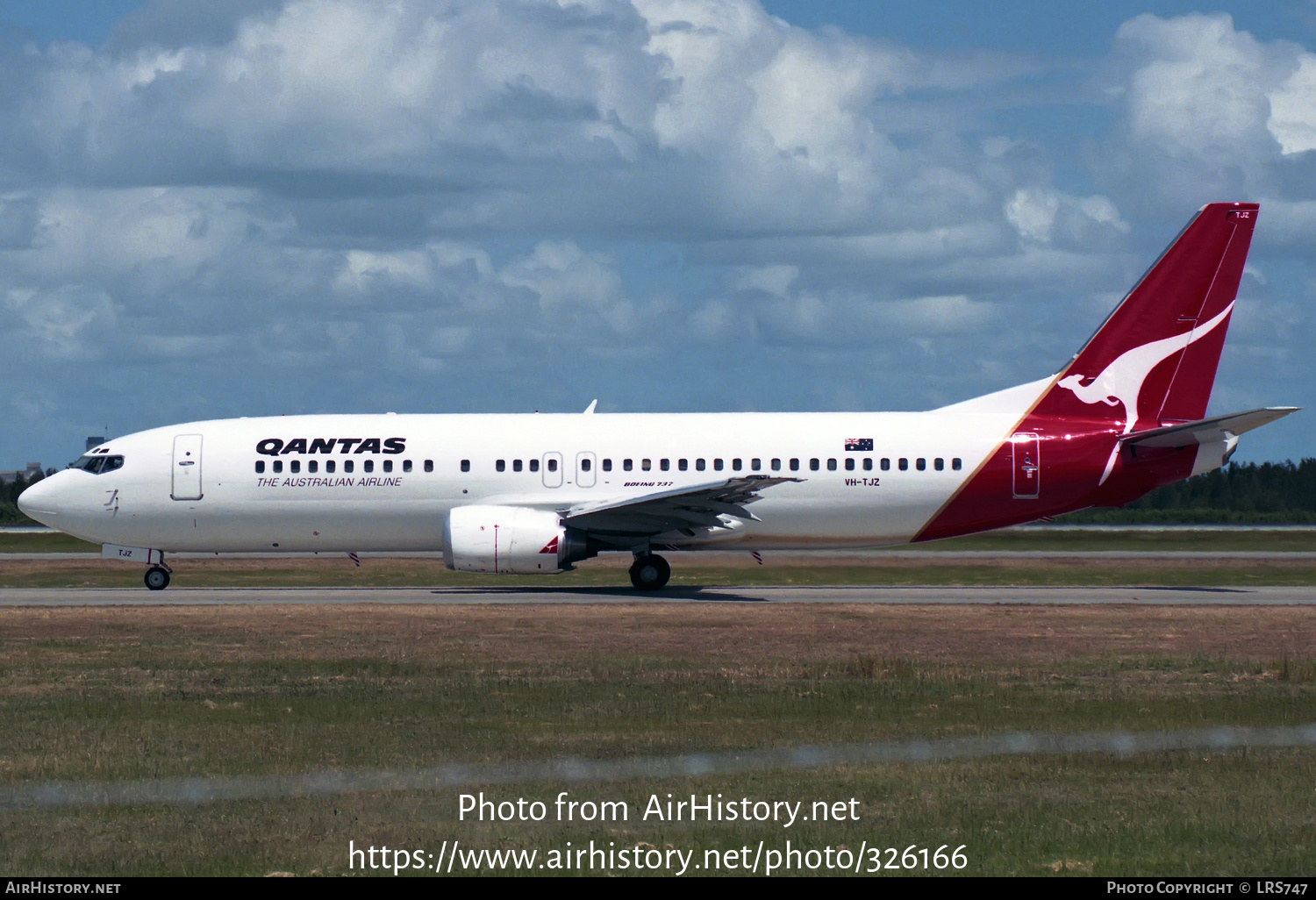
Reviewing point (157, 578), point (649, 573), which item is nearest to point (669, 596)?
point (649, 573)

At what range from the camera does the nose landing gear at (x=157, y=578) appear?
3456 cm

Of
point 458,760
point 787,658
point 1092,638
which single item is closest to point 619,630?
point 787,658

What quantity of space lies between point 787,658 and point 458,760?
8415 millimetres

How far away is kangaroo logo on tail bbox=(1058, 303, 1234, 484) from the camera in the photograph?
34.4m

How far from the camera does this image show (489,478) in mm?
34156

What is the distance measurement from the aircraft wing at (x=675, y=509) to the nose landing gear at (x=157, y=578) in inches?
390

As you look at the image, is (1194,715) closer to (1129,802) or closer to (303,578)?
(1129,802)

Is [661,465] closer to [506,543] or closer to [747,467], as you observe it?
[747,467]

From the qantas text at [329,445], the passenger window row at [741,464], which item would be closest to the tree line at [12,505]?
the qantas text at [329,445]

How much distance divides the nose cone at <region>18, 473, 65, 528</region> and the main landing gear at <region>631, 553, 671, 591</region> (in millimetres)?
13925

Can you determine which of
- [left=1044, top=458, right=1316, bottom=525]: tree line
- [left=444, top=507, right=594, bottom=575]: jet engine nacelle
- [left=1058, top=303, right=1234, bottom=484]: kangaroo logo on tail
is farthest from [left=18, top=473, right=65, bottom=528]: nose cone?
[left=1044, top=458, right=1316, bottom=525]: tree line

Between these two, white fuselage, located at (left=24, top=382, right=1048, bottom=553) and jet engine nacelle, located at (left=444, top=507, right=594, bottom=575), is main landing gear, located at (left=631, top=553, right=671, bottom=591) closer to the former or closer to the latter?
white fuselage, located at (left=24, top=382, right=1048, bottom=553)

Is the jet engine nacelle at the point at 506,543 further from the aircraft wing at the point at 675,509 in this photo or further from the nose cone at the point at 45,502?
the nose cone at the point at 45,502

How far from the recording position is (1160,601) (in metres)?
30.2
